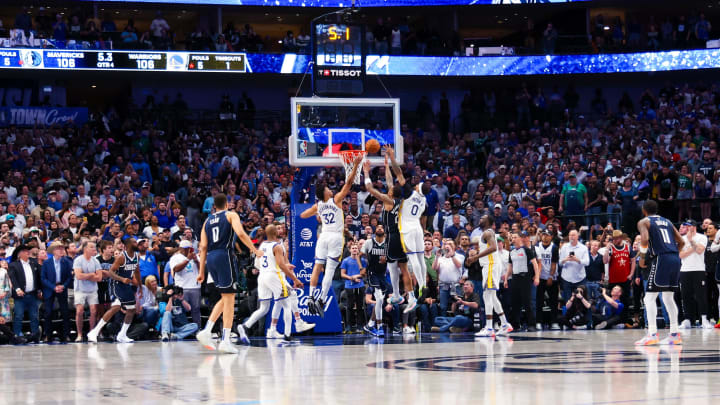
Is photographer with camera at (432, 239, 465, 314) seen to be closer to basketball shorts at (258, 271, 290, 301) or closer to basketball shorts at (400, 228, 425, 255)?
basketball shorts at (400, 228, 425, 255)

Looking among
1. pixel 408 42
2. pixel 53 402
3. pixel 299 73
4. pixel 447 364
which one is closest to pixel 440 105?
pixel 408 42

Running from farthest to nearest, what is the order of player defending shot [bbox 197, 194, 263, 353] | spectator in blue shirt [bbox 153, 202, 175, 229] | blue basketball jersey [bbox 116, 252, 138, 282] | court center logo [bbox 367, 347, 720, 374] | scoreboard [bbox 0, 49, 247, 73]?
scoreboard [bbox 0, 49, 247, 73] → spectator in blue shirt [bbox 153, 202, 175, 229] → blue basketball jersey [bbox 116, 252, 138, 282] → player defending shot [bbox 197, 194, 263, 353] → court center logo [bbox 367, 347, 720, 374]

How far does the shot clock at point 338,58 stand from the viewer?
21.0m

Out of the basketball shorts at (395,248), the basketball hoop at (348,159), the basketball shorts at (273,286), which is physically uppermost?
the basketball hoop at (348,159)

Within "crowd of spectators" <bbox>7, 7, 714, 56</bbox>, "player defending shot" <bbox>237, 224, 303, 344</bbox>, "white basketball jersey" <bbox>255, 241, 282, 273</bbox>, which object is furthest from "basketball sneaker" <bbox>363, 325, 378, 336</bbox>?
"crowd of spectators" <bbox>7, 7, 714, 56</bbox>

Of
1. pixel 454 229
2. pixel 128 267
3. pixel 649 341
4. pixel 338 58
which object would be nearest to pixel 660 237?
pixel 649 341

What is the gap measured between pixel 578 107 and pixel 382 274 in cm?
2533

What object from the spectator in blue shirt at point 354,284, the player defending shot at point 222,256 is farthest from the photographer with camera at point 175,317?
the player defending shot at point 222,256

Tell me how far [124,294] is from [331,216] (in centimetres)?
448

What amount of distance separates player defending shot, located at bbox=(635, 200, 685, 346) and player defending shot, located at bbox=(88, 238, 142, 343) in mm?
9242

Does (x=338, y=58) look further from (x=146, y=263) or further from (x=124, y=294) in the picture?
(x=124, y=294)

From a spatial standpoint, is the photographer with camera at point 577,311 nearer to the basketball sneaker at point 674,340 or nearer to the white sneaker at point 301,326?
the basketball sneaker at point 674,340

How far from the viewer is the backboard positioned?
19266mm

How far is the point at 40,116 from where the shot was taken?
33875 mm
